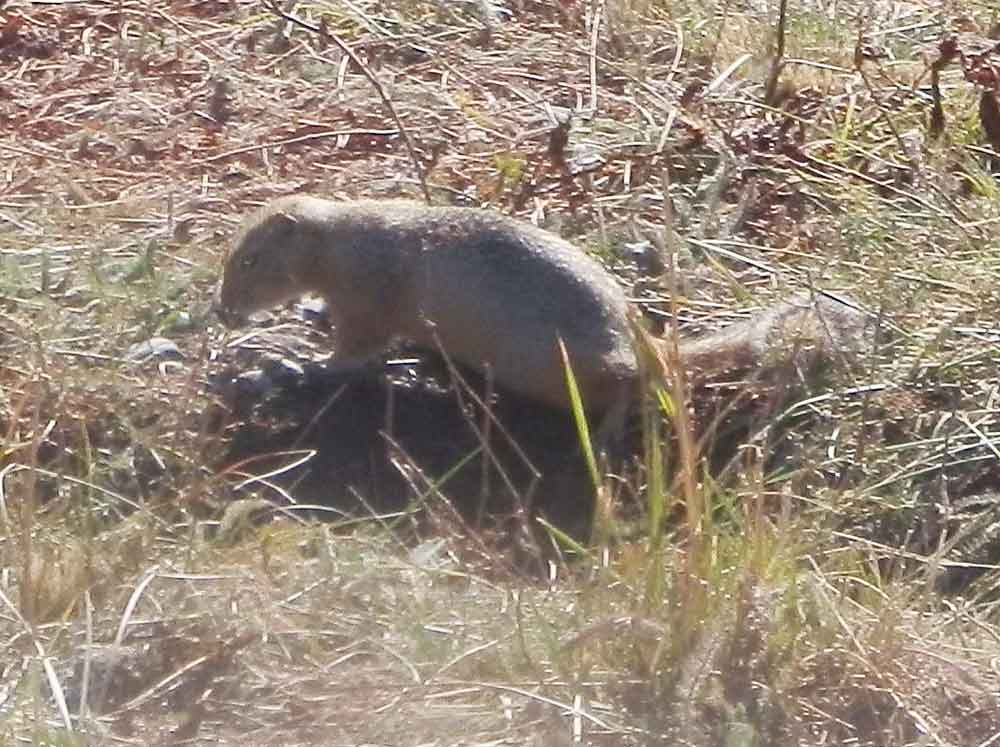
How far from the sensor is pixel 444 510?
3.90 metres

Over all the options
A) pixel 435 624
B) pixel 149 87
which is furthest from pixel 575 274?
pixel 149 87

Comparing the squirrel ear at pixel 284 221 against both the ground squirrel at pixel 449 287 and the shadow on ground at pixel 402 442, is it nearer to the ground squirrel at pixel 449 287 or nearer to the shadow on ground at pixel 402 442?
the ground squirrel at pixel 449 287

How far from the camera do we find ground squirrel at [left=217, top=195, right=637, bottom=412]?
4320mm

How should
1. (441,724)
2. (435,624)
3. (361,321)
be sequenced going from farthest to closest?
(361,321) → (435,624) → (441,724)

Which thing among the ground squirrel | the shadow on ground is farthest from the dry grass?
the ground squirrel

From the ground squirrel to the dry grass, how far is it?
257 mm

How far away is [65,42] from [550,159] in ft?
6.48

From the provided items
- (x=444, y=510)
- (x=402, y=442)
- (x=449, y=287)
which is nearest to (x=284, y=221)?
(x=449, y=287)

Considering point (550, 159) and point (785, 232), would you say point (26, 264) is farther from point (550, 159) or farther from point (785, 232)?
point (785, 232)

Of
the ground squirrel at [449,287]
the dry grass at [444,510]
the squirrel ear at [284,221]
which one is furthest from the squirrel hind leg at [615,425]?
the squirrel ear at [284,221]

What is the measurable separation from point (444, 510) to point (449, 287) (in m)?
0.78

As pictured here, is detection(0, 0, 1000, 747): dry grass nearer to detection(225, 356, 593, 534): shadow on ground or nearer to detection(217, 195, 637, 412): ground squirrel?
detection(225, 356, 593, 534): shadow on ground

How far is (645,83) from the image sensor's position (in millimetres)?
5859

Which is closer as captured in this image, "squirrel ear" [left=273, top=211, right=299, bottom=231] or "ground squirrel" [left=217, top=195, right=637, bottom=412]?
"ground squirrel" [left=217, top=195, right=637, bottom=412]
